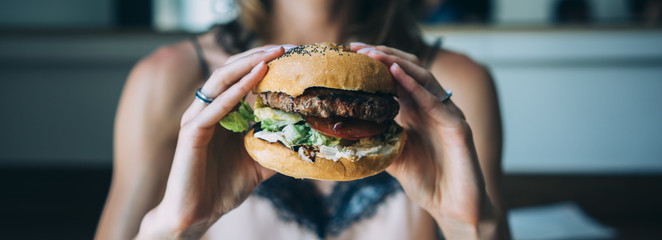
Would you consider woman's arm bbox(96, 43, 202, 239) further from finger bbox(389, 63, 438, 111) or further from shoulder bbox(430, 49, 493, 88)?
shoulder bbox(430, 49, 493, 88)

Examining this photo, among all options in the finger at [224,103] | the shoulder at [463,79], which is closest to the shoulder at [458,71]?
the shoulder at [463,79]

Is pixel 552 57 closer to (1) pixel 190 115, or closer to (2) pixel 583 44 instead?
(2) pixel 583 44

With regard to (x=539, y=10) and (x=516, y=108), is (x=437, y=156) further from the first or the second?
(x=539, y=10)

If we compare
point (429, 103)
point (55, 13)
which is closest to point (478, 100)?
point (429, 103)

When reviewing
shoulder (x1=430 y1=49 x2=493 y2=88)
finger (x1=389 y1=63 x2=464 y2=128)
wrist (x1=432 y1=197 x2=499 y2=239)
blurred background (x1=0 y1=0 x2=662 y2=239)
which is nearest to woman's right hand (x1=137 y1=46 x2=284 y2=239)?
finger (x1=389 y1=63 x2=464 y2=128)

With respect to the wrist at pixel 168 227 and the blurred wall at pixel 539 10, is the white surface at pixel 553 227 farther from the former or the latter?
the blurred wall at pixel 539 10

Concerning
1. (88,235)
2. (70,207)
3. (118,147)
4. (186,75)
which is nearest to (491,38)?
(186,75)
